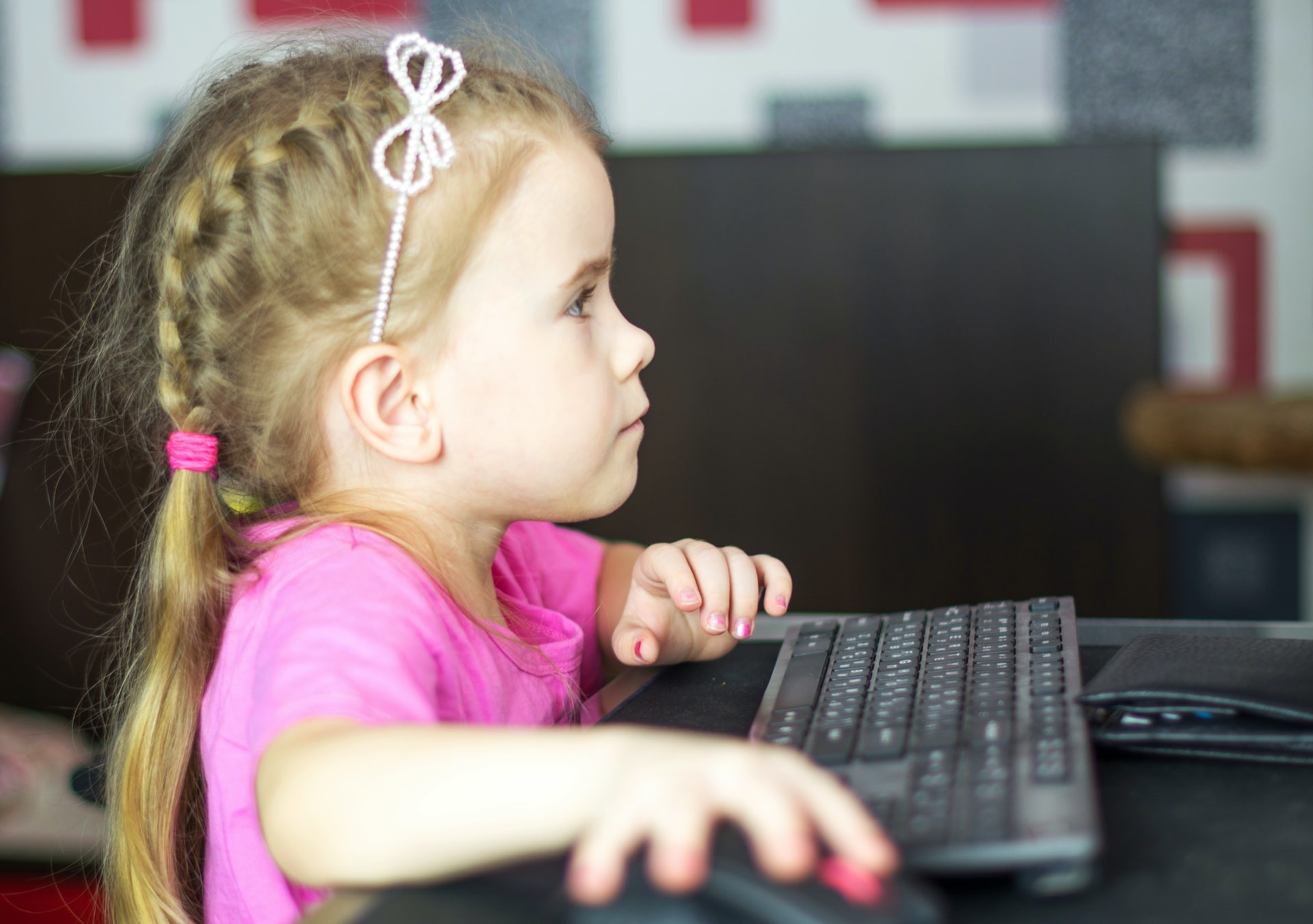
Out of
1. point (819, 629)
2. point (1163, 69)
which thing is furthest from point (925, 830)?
point (1163, 69)

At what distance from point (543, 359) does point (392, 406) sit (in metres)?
0.08

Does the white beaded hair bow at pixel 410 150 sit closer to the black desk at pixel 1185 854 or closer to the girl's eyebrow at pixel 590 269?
the girl's eyebrow at pixel 590 269

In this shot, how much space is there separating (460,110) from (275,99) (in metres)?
0.10

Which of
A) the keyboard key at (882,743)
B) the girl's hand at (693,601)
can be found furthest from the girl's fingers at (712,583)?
the keyboard key at (882,743)

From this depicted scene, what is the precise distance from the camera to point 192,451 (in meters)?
0.70

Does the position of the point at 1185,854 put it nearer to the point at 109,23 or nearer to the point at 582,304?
the point at 582,304

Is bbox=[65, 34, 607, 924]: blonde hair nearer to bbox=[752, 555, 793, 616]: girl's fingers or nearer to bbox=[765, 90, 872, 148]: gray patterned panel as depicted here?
bbox=[752, 555, 793, 616]: girl's fingers

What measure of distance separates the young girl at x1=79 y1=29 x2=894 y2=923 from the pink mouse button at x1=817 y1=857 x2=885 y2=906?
0.22m

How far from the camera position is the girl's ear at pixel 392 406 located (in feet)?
2.18

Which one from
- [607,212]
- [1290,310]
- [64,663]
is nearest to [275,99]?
[607,212]

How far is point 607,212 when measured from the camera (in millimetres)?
712

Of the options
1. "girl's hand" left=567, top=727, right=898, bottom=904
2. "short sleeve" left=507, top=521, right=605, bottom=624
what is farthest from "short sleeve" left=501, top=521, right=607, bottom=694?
"girl's hand" left=567, top=727, right=898, bottom=904

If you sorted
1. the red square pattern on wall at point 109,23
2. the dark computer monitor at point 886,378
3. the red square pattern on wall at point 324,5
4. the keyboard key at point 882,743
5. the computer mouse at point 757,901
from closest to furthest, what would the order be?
the computer mouse at point 757,901, the keyboard key at point 882,743, the dark computer monitor at point 886,378, the red square pattern on wall at point 324,5, the red square pattern on wall at point 109,23

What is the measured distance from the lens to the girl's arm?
14.0 inches
